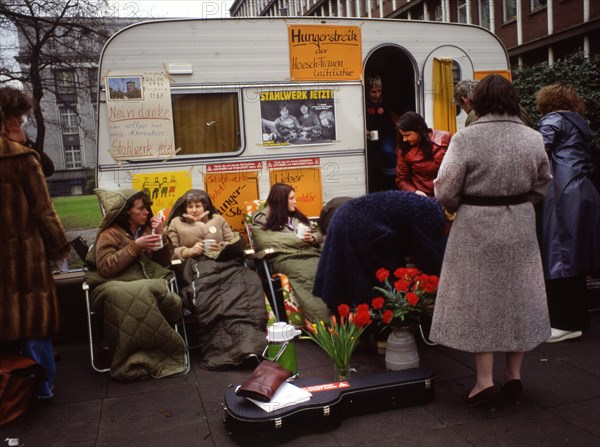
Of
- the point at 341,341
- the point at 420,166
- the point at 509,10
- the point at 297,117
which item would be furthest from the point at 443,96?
the point at 509,10

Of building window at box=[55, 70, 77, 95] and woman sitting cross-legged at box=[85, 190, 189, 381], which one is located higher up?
building window at box=[55, 70, 77, 95]

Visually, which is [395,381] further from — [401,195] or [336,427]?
[401,195]

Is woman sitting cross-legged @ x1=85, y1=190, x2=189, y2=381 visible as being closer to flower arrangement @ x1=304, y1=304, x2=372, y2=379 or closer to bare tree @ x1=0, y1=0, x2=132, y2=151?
flower arrangement @ x1=304, y1=304, x2=372, y2=379

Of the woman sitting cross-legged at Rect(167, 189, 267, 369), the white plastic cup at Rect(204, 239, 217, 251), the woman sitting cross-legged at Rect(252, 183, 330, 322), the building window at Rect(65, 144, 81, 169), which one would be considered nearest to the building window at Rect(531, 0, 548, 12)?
the woman sitting cross-legged at Rect(252, 183, 330, 322)

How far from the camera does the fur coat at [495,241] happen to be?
3.50 m

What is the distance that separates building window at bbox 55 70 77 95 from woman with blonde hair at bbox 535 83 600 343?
14048 mm

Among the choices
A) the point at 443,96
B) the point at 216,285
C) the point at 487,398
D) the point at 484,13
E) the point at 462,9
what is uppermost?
the point at 462,9

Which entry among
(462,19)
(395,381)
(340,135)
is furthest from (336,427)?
(462,19)

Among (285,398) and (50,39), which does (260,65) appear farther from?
(50,39)

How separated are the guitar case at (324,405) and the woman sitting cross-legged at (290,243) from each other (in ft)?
4.57

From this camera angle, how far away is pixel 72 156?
223 ft

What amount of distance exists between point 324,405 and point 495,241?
4.37 feet

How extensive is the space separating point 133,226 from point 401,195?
2.24 m

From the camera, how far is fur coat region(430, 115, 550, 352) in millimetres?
3498
